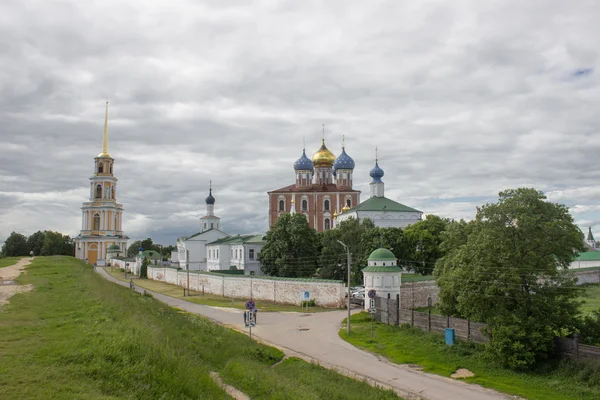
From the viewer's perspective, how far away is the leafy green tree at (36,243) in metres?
100

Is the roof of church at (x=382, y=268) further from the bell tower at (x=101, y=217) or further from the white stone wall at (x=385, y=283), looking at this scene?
the bell tower at (x=101, y=217)

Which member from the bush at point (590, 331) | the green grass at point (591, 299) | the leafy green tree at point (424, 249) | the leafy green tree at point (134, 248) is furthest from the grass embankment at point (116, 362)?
the leafy green tree at point (134, 248)

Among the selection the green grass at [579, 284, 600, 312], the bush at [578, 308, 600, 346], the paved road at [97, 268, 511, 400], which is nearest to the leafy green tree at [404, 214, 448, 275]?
the green grass at [579, 284, 600, 312]

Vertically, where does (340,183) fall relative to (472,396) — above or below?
above

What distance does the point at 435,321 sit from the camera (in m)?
26.6

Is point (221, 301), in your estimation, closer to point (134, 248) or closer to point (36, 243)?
point (36, 243)

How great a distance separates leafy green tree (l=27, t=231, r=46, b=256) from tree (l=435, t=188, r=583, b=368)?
3845 inches

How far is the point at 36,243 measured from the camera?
10150 centimetres

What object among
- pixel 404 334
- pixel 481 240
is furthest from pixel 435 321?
pixel 481 240

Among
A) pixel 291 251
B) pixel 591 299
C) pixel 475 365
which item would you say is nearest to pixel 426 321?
pixel 475 365

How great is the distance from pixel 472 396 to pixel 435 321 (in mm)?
8485

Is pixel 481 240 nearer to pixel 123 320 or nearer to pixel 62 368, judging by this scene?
pixel 123 320

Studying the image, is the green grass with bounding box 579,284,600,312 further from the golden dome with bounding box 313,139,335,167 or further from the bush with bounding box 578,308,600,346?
the golden dome with bounding box 313,139,335,167

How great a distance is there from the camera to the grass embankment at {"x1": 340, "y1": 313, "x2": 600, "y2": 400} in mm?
18484
